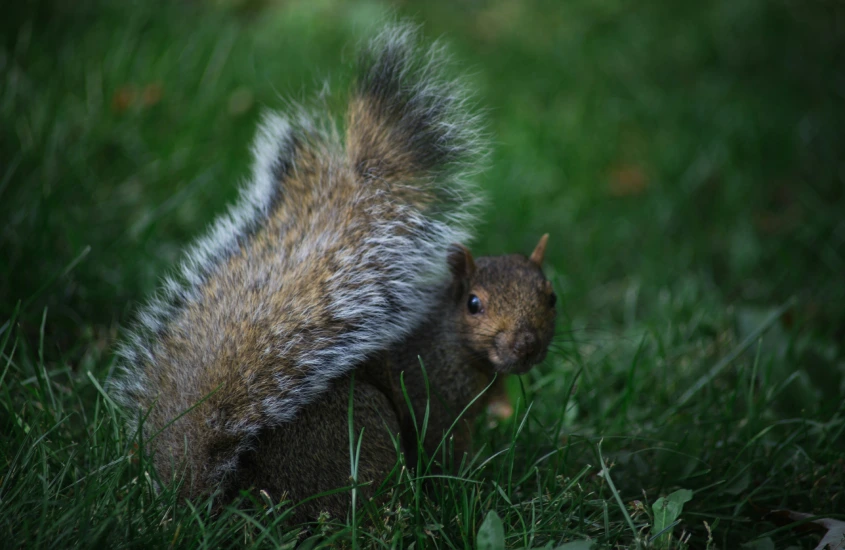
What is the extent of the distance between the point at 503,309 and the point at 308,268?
630 millimetres

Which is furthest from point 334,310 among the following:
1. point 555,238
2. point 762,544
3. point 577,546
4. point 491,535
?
point 555,238

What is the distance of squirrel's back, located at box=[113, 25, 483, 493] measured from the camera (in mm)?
→ 1757

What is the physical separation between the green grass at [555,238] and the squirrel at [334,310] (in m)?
0.13

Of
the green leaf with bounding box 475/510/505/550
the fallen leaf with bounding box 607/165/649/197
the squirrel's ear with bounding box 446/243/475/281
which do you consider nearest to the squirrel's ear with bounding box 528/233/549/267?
the squirrel's ear with bounding box 446/243/475/281

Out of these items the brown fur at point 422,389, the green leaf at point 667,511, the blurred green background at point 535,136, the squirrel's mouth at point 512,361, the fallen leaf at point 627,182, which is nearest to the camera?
the green leaf at point 667,511

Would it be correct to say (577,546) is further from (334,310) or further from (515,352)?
(334,310)

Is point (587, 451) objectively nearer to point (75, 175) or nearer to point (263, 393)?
point (263, 393)

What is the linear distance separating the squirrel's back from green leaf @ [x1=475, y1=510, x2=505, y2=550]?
517mm

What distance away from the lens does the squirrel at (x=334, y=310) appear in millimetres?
1767

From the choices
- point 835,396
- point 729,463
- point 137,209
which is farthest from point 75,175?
point 835,396

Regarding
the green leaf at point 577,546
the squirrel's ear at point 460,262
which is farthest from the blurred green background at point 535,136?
the green leaf at point 577,546

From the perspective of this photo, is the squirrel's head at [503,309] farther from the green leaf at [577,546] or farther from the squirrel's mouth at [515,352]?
the green leaf at [577,546]

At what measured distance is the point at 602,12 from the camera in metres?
5.59

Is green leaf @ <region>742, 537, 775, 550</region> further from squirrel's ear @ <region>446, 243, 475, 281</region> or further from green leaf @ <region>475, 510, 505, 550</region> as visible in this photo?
squirrel's ear @ <region>446, 243, 475, 281</region>
